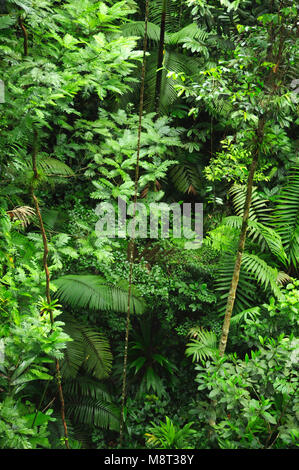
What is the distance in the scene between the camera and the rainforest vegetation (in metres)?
2.10

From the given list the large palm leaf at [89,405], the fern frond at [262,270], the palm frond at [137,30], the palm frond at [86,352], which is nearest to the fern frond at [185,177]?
the fern frond at [262,270]

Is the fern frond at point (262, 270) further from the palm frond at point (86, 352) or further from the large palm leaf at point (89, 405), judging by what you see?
the large palm leaf at point (89, 405)

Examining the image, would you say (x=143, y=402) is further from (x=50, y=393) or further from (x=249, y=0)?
(x=249, y=0)

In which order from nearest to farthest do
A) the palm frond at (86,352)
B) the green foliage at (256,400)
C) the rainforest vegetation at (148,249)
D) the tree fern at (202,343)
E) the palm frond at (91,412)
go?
1. the green foliage at (256,400)
2. the rainforest vegetation at (148,249)
3. the palm frond at (86,352)
4. the tree fern at (202,343)
5. the palm frond at (91,412)

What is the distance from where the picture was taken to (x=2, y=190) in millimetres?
2604

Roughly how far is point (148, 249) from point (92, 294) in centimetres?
92

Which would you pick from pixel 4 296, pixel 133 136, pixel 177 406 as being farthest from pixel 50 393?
pixel 133 136

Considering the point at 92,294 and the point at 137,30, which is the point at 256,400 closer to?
the point at 92,294

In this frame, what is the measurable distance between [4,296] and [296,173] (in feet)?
12.0

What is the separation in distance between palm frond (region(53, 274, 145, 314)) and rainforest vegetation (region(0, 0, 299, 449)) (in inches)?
0.7

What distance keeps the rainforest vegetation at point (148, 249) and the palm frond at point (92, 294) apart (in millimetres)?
17

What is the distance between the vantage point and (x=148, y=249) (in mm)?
3869

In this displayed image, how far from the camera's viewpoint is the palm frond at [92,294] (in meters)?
3.12

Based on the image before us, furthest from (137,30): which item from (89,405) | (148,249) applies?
(89,405)
